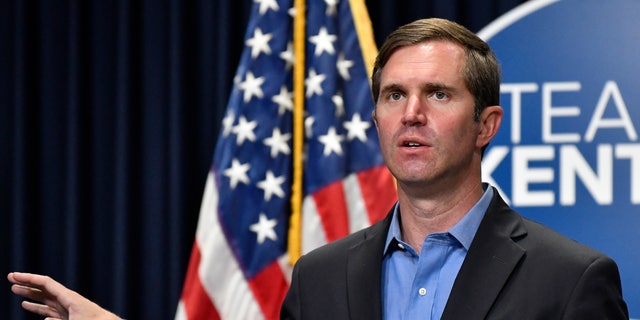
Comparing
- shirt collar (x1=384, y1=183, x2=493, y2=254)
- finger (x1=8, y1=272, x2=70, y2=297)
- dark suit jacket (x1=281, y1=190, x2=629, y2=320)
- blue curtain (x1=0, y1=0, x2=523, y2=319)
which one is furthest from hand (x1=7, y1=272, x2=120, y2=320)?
blue curtain (x1=0, y1=0, x2=523, y2=319)

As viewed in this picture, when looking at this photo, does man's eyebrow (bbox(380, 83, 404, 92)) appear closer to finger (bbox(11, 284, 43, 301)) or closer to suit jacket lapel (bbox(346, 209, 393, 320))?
suit jacket lapel (bbox(346, 209, 393, 320))

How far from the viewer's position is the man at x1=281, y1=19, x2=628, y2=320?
1.46 m

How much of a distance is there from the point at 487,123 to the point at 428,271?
0.94ft

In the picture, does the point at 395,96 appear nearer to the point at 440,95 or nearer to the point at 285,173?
the point at 440,95

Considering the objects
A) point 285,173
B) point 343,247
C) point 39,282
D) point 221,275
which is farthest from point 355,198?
point 39,282

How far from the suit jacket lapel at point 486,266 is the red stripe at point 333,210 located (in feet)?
4.68

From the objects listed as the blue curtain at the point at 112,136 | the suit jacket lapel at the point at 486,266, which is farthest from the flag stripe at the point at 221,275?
the suit jacket lapel at the point at 486,266

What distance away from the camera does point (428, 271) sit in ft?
5.09

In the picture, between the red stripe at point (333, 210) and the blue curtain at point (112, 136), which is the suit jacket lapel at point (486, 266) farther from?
the blue curtain at point (112, 136)

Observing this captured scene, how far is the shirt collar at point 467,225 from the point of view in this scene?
157 centimetres

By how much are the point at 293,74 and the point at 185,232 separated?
0.69 meters

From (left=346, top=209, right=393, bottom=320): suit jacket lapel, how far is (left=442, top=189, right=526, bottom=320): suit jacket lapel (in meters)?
0.14

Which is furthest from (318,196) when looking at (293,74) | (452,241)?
(452,241)

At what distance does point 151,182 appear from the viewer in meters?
3.33
